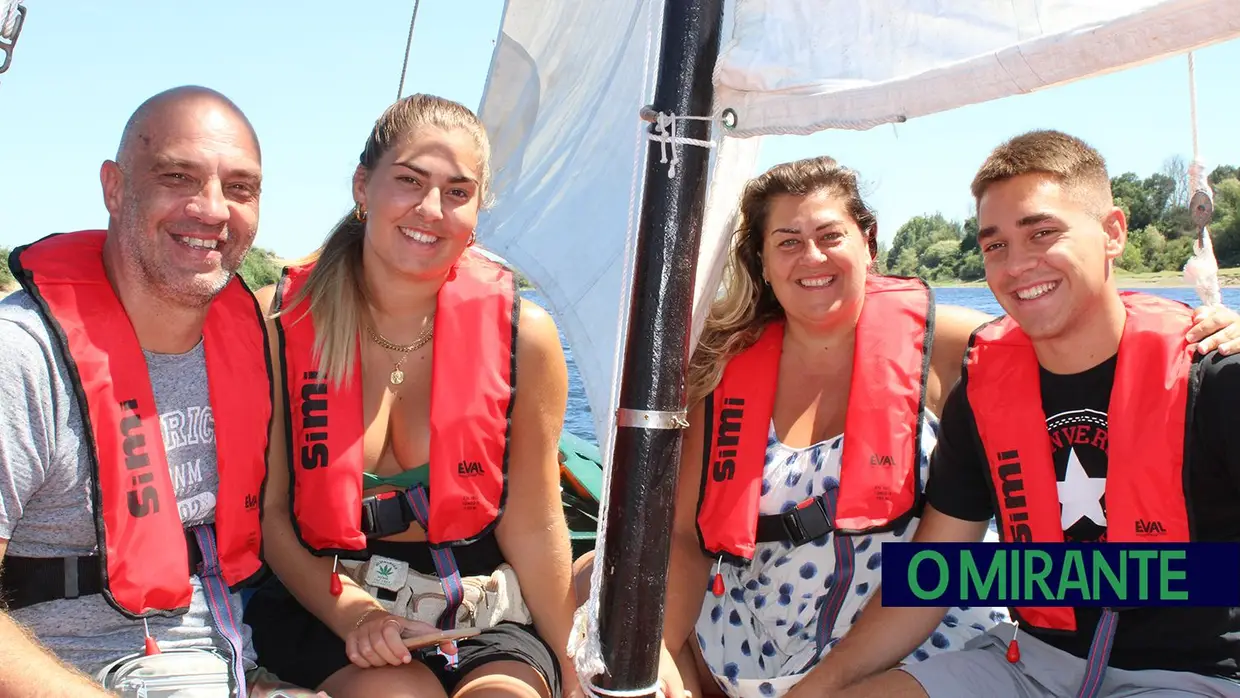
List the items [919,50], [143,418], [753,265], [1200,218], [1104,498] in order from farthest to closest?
1. [753,265]
2. [1104,498]
3. [143,418]
4. [1200,218]
5. [919,50]

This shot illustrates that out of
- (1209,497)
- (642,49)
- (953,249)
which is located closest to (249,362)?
(642,49)

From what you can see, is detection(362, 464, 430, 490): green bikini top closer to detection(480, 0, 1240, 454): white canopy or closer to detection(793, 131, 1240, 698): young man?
detection(480, 0, 1240, 454): white canopy

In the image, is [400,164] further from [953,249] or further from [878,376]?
[953,249]

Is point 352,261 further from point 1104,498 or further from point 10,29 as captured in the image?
point 1104,498

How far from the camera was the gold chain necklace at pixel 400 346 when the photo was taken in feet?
8.98

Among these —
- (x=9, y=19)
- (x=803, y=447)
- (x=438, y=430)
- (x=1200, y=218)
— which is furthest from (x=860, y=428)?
(x=9, y=19)

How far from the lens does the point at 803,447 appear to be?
2773 millimetres

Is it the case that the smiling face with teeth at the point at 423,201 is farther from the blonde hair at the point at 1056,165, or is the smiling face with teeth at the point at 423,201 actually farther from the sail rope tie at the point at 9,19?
the blonde hair at the point at 1056,165

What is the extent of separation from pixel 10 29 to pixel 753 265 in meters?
1.88

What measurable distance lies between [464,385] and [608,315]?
46cm

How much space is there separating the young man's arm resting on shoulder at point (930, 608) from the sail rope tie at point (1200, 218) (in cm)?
57

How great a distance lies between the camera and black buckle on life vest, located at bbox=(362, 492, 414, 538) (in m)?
2.58

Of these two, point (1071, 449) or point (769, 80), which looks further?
point (1071, 449)

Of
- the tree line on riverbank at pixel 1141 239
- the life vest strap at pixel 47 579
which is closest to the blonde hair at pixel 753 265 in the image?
the life vest strap at pixel 47 579
